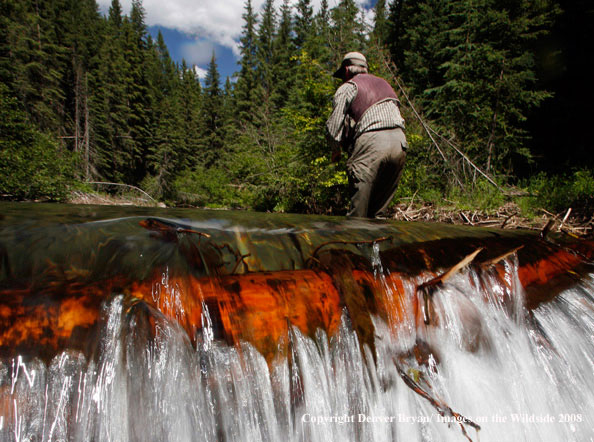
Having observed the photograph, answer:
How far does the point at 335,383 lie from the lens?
4.03ft

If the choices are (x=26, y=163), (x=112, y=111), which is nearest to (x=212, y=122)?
(x=112, y=111)

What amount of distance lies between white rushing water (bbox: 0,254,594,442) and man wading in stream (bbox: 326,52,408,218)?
1878mm

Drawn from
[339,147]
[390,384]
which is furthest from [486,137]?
[390,384]

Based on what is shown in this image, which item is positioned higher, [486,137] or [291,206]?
[486,137]

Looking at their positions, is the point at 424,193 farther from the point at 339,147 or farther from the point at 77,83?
the point at 77,83

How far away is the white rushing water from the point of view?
0.97 m

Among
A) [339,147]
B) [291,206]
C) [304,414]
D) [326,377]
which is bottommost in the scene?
[291,206]

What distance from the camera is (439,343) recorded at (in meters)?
1.42

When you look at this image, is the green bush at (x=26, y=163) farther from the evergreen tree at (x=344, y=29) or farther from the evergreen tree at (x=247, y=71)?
the evergreen tree at (x=247, y=71)

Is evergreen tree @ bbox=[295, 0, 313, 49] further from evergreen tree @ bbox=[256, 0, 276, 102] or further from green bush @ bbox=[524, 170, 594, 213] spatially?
green bush @ bbox=[524, 170, 594, 213]

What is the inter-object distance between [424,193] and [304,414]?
6.13 metres

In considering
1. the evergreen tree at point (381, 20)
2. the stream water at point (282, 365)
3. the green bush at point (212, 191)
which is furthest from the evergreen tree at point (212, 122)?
the stream water at point (282, 365)

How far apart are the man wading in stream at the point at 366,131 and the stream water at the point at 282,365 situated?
66.5 inches

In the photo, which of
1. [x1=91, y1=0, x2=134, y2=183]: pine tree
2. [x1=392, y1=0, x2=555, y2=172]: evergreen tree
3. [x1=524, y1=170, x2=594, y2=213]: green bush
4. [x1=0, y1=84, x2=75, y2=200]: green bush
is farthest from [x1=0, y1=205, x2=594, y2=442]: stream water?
[x1=91, y1=0, x2=134, y2=183]: pine tree
